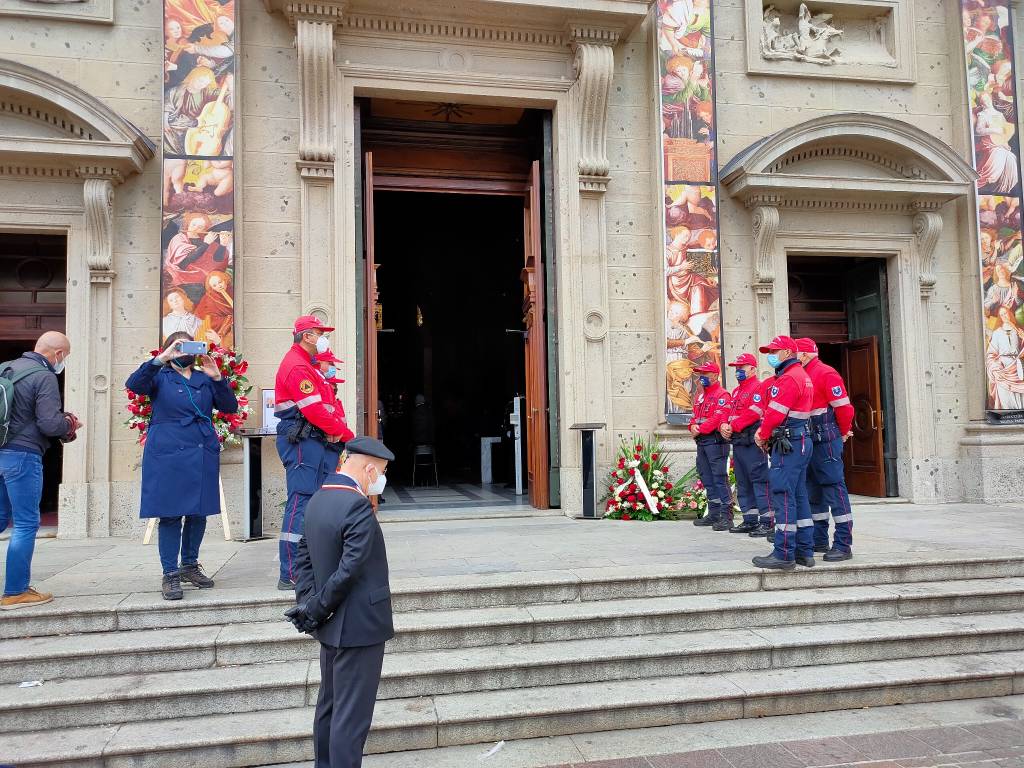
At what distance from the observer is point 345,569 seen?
9.52 feet

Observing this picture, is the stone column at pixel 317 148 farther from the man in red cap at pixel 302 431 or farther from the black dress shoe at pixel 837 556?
the black dress shoe at pixel 837 556

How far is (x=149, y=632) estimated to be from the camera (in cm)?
479

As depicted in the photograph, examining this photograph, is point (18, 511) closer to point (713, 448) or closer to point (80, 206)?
point (80, 206)

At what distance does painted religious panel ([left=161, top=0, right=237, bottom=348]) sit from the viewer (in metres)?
8.21

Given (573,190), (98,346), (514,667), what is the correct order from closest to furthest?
(514,667) < (98,346) < (573,190)

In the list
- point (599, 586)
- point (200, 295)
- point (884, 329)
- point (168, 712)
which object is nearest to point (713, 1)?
point (884, 329)

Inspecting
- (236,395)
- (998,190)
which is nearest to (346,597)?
(236,395)

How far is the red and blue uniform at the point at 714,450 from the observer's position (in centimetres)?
816

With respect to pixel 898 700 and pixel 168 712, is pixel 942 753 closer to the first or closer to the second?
pixel 898 700

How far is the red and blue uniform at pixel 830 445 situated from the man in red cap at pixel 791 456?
0.25m

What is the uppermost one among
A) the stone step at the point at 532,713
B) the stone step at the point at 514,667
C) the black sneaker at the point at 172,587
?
the black sneaker at the point at 172,587

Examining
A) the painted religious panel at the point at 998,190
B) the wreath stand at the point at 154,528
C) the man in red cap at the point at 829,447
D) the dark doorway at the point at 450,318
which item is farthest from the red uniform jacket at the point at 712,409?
the dark doorway at the point at 450,318

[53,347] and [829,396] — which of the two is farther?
[829,396]

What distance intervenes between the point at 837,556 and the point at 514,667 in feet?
10.3
